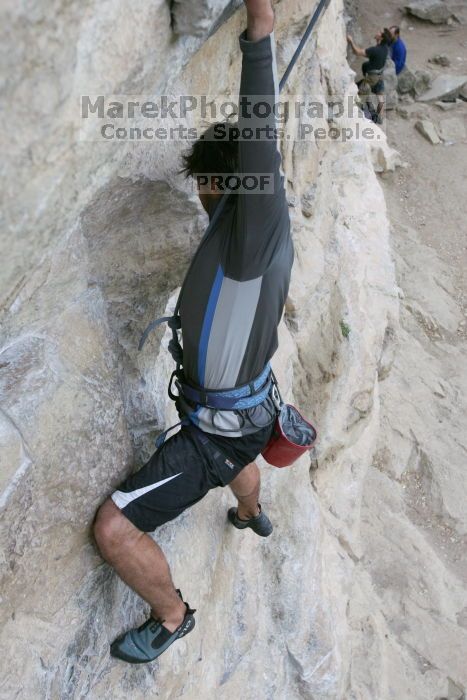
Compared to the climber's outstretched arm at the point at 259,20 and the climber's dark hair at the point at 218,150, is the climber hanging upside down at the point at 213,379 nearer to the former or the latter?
the climber's dark hair at the point at 218,150

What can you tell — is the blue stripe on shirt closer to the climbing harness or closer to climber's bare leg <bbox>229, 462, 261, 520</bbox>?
the climbing harness

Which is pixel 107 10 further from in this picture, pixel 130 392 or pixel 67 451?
pixel 130 392

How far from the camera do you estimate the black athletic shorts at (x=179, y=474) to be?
252cm

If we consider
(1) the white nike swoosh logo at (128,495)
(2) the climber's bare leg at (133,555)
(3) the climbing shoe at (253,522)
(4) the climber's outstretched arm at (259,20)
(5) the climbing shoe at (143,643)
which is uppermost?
(4) the climber's outstretched arm at (259,20)

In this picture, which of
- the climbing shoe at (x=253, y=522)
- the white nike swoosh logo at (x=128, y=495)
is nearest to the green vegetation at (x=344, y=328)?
the climbing shoe at (x=253, y=522)

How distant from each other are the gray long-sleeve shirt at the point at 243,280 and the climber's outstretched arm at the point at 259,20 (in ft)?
0.18

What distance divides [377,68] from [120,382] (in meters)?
11.1

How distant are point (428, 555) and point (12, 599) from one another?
4.88 m

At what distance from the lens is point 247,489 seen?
319cm

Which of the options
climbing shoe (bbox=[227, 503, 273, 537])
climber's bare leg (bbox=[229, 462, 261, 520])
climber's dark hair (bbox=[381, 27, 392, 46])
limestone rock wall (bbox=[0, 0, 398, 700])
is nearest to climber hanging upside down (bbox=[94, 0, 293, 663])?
limestone rock wall (bbox=[0, 0, 398, 700])

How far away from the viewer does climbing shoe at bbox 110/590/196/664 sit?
2598 mm

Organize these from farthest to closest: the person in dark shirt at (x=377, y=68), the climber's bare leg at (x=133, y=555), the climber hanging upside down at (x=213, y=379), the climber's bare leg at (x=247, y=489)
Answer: the person in dark shirt at (x=377, y=68) → the climber's bare leg at (x=247, y=489) → the climber's bare leg at (x=133, y=555) → the climber hanging upside down at (x=213, y=379)

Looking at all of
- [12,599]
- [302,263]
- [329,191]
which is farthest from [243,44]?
[329,191]

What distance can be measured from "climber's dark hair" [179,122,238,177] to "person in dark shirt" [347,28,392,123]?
10618mm
